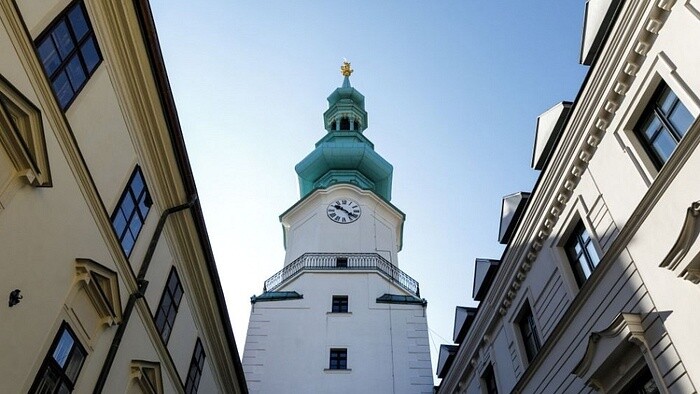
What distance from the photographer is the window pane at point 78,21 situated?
8305 millimetres

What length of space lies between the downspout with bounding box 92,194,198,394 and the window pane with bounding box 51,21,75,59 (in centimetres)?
417

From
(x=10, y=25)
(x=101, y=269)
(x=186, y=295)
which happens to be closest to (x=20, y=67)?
(x=10, y=25)

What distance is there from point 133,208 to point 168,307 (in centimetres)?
276

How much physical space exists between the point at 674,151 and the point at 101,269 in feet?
27.2

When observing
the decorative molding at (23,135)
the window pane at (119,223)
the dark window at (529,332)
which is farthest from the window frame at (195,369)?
the dark window at (529,332)

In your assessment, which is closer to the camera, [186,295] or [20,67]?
[20,67]

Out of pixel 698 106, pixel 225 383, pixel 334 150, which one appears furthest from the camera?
pixel 334 150

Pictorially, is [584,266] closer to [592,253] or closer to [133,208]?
[592,253]

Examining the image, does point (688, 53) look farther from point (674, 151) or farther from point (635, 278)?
point (635, 278)

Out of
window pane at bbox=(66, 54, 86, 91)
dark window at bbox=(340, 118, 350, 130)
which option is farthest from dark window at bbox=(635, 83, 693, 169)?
dark window at bbox=(340, 118, 350, 130)

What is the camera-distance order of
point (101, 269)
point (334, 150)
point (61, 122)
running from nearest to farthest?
point (61, 122) < point (101, 269) < point (334, 150)

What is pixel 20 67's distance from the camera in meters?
6.98

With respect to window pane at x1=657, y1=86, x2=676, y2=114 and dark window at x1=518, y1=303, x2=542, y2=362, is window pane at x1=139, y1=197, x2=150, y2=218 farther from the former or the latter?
window pane at x1=657, y1=86, x2=676, y2=114

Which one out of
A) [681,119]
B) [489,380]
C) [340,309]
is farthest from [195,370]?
[340,309]
